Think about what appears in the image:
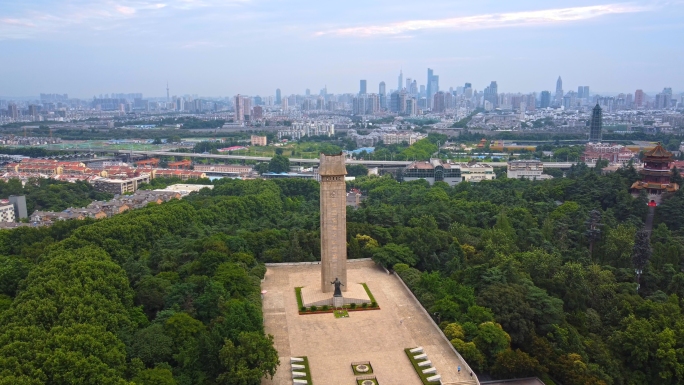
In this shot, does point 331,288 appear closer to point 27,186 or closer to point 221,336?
point 221,336

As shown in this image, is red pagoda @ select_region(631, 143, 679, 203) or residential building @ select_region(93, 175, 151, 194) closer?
red pagoda @ select_region(631, 143, 679, 203)

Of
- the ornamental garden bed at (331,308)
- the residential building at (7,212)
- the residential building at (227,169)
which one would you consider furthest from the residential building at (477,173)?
the residential building at (7,212)


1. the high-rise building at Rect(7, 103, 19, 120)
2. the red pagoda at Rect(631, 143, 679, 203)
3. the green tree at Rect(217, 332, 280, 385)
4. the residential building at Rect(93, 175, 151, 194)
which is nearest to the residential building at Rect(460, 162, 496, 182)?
the red pagoda at Rect(631, 143, 679, 203)

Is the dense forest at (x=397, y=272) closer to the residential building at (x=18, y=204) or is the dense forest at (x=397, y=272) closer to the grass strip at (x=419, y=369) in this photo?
the grass strip at (x=419, y=369)

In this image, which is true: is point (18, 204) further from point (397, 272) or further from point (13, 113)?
point (13, 113)

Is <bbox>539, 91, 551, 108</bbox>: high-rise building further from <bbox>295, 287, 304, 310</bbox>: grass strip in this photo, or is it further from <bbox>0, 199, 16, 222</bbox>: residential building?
<bbox>295, 287, 304, 310</bbox>: grass strip

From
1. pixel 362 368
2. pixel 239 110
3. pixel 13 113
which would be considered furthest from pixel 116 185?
pixel 13 113
